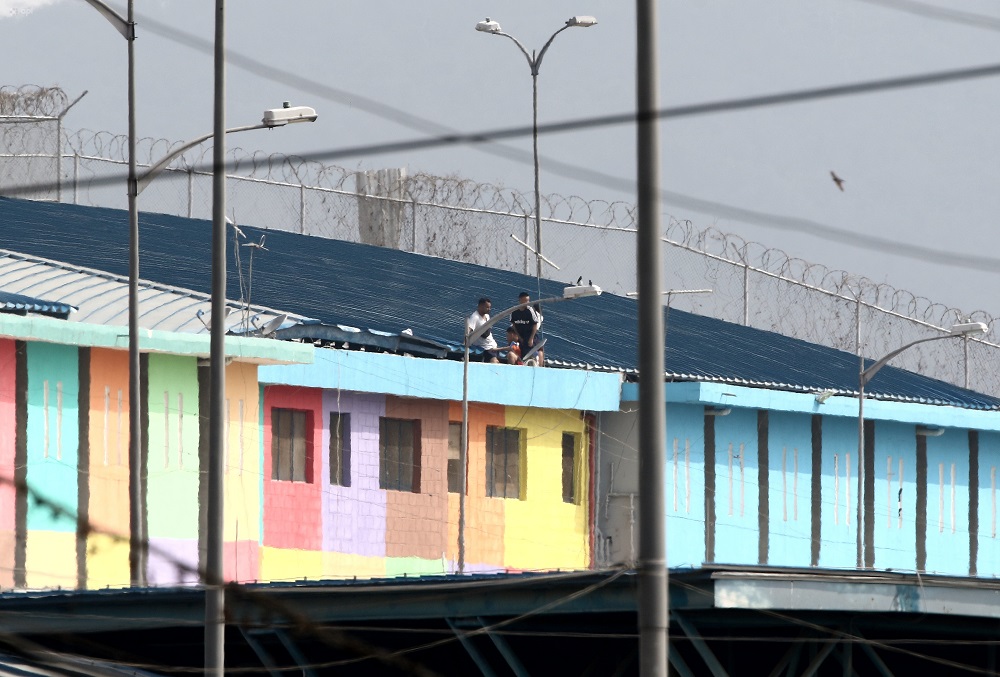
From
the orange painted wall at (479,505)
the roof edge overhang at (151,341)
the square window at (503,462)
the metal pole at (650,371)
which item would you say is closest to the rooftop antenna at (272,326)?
the roof edge overhang at (151,341)

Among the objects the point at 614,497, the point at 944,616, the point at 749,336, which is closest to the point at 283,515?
the point at 614,497

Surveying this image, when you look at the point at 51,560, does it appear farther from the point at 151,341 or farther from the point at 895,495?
the point at 895,495

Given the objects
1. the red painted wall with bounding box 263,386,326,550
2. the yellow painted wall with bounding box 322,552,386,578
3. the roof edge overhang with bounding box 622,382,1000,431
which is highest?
the roof edge overhang with bounding box 622,382,1000,431

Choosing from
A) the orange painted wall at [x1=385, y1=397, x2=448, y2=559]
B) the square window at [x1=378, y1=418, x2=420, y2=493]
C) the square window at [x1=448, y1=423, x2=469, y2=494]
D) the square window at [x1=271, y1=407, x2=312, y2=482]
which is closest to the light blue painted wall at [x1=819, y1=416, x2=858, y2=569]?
the square window at [x1=448, y1=423, x2=469, y2=494]

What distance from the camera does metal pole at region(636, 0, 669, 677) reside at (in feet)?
38.7

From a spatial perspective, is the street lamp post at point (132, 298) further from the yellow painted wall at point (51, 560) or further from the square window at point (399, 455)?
the square window at point (399, 455)

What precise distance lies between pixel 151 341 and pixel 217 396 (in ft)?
36.3

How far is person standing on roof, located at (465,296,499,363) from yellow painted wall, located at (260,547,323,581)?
471 cm

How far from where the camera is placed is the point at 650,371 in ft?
39.4

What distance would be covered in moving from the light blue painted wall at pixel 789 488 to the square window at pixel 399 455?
9.74 meters

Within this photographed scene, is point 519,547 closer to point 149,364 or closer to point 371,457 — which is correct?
point 371,457

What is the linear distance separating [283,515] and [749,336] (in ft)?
64.4

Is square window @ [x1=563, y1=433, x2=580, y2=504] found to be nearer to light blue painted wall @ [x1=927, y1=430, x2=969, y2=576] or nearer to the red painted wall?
the red painted wall

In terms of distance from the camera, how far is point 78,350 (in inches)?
1182
